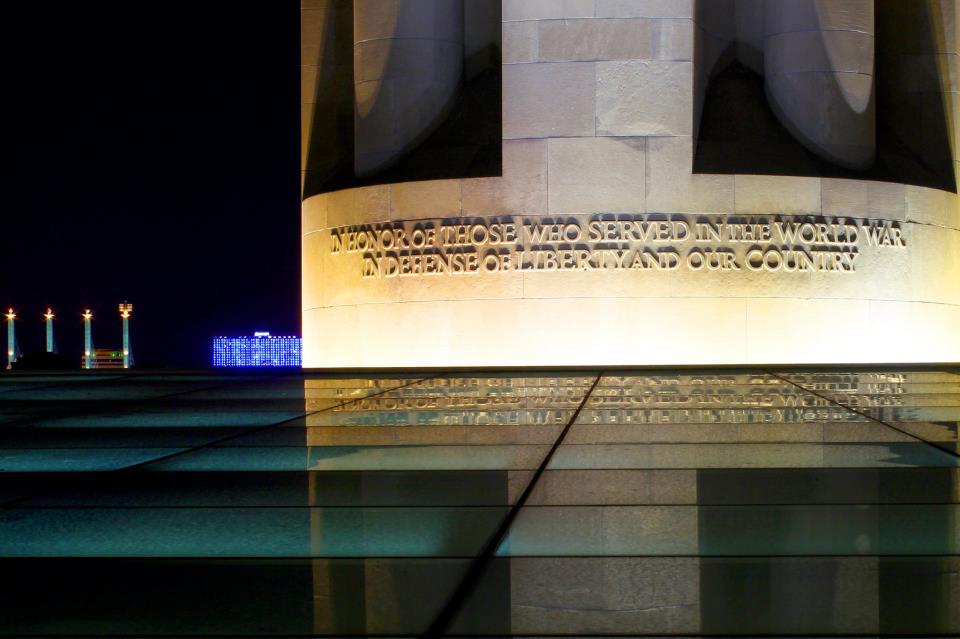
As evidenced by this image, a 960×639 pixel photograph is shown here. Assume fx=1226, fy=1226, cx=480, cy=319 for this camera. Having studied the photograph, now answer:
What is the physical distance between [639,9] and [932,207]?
7.05m

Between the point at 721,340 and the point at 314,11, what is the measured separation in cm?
1233

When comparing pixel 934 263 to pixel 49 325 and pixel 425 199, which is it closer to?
pixel 425 199

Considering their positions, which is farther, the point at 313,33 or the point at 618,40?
the point at 313,33

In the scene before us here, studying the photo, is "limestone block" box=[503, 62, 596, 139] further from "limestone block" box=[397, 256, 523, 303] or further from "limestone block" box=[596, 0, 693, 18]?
"limestone block" box=[397, 256, 523, 303]

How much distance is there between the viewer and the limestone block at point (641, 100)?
2239cm

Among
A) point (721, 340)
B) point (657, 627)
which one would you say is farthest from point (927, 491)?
point (721, 340)

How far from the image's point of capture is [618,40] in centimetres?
2252

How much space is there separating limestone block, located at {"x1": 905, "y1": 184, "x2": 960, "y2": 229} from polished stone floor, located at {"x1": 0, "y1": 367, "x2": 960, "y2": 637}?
13.9m

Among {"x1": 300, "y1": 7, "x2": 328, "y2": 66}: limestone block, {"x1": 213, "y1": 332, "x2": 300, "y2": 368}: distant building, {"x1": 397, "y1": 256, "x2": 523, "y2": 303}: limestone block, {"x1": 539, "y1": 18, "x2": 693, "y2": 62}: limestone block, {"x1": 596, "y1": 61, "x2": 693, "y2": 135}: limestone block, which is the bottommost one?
{"x1": 213, "y1": 332, "x2": 300, "y2": 368}: distant building

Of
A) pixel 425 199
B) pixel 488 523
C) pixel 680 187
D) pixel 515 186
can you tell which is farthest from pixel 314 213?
pixel 488 523

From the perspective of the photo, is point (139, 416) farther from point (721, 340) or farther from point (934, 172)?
point (934, 172)

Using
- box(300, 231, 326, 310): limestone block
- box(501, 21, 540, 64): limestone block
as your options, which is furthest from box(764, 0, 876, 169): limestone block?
box(300, 231, 326, 310): limestone block

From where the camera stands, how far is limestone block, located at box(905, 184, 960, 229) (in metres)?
23.6

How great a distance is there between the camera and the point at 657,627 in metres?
3.30
